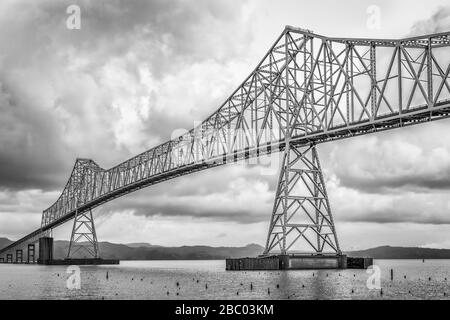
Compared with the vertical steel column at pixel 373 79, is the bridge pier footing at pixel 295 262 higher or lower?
lower

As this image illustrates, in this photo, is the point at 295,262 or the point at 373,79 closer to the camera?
the point at 373,79

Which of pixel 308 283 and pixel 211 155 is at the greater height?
pixel 211 155

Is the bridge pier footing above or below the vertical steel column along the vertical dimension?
below

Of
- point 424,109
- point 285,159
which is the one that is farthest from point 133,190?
point 424,109

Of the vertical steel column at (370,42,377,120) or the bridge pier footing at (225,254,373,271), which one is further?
the bridge pier footing at (225,254,373,271)

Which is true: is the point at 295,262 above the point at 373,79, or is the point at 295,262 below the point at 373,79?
below

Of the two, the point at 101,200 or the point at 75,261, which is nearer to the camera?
the point at 101,200

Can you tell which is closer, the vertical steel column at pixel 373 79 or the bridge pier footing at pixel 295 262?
the vertical steel column at pixel 373 79

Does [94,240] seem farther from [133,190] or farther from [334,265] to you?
[334,265]
